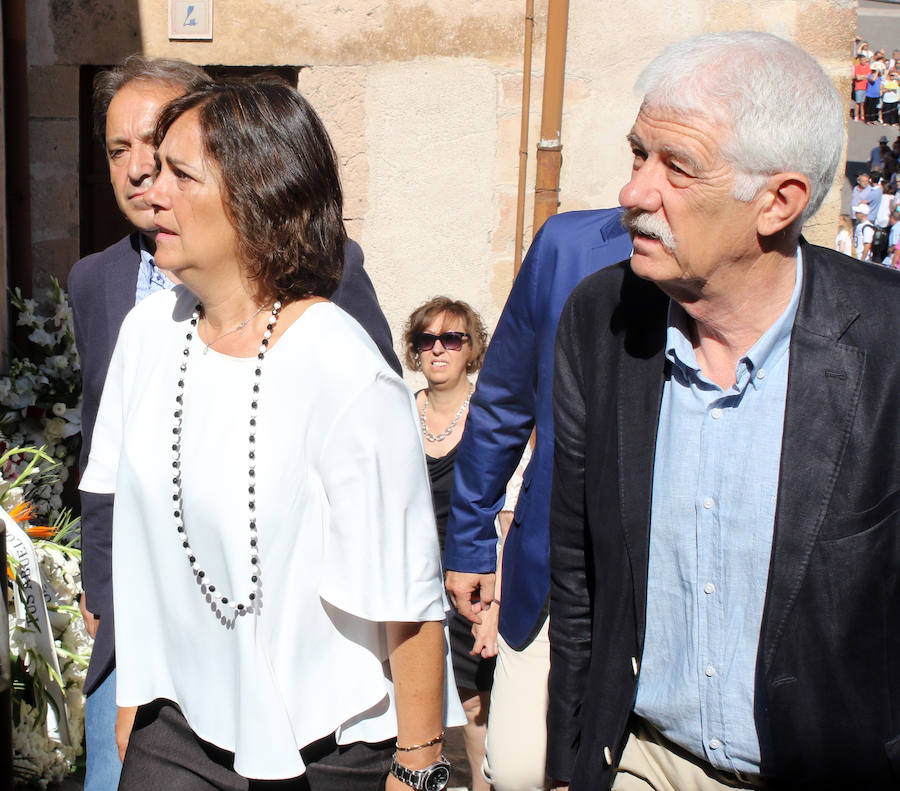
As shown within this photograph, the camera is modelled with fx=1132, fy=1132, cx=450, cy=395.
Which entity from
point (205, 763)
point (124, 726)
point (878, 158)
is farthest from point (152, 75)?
point (878, 158)

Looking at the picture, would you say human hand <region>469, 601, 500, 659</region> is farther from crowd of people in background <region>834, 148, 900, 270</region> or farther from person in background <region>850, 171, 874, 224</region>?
person in background <region>850, 171, 874, 224</region>

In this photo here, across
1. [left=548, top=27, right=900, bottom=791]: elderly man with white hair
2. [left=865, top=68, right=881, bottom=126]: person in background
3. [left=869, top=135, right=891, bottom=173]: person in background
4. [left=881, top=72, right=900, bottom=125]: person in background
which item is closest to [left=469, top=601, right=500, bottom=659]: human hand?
[left=548, top=27, right=900, bottom=791]: elderly man with white hair

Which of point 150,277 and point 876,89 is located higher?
point 876,89

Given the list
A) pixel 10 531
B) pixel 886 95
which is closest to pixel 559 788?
pixel 10 531

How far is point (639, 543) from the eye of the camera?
198 centimetres

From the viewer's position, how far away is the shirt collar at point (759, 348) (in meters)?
1.93

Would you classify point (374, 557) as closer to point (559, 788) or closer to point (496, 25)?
point (559, 788)

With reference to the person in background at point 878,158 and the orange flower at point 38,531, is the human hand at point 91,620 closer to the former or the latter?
the orange flower at point 38,531

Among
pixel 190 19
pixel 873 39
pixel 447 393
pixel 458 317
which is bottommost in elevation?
pixel 447 393

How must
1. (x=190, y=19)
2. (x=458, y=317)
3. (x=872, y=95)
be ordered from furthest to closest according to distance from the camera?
(x=872, y=95) < (x=190, y=19) < (x=458, y=317)

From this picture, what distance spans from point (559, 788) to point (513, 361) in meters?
0.99

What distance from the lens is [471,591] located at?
2.99m

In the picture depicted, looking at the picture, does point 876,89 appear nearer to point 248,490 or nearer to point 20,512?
point 20,512

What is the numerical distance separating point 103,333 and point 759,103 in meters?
1.64
